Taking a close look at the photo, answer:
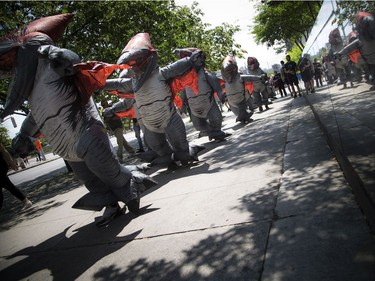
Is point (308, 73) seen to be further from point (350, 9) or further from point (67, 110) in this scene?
point (67, 110)

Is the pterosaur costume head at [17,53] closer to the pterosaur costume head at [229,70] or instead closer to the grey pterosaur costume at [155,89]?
the grey pterosaur costume at [155,89]

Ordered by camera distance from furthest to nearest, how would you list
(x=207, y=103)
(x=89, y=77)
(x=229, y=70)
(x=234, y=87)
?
(x=234, y=87) < (x=229, y=70) < (x=207, y=103) < (x=89, y=77)

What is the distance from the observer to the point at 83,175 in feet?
12.5

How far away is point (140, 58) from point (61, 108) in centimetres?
187

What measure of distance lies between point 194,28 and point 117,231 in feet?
48.2

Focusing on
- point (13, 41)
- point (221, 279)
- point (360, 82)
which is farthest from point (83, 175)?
point (360, 82)

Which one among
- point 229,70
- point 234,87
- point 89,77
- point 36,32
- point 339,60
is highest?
point 36,32

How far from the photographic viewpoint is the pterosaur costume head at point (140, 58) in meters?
4.79

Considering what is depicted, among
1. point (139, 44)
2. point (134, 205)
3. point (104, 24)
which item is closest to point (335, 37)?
point (134, 205)

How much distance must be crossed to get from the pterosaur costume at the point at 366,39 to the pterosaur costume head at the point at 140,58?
11.6 feet

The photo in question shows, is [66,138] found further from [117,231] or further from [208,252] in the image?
[208,252]

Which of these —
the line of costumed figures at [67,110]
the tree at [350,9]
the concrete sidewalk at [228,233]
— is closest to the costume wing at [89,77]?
the line of costumed figures at [67,110]

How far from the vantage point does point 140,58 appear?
4.90 metres

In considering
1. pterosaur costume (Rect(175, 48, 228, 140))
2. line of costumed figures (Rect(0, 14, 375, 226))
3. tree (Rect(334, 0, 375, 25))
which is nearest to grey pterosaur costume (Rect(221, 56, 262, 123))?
pterosaur costume (Rect(175, 48, 228, 140))
